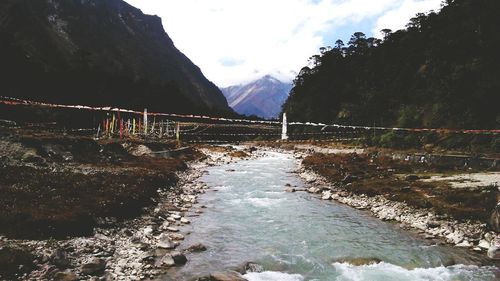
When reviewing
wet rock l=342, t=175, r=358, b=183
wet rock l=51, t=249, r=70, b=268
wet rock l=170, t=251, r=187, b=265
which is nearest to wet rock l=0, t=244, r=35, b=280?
wet rock l=51, t=249, r=70, b=268

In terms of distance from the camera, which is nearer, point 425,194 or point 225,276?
point 225,276

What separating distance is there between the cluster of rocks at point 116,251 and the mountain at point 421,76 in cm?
3445

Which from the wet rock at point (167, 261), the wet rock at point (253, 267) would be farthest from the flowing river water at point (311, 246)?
the wet rock at point (167, 261)

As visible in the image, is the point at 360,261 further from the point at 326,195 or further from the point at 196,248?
the point at 326,195

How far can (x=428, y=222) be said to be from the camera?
17078 mm

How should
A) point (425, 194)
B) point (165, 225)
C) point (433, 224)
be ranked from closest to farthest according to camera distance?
point (165, 225) < point (433, 224) < point (425, 194)

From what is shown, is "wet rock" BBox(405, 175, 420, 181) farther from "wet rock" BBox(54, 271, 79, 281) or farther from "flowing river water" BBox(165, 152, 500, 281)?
"wet rock" BBox(54, 271, 79, 281)

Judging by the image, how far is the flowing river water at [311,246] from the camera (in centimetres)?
1245

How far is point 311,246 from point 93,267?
7.60 m

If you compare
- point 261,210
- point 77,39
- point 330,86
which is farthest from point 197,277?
point 77,39

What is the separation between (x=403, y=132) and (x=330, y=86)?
170ft

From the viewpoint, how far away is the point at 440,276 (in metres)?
12.2

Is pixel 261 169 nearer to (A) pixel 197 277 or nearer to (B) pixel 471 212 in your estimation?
(B) pixel 471 212

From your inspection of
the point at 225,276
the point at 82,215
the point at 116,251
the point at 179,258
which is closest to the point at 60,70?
the point at 82,215
